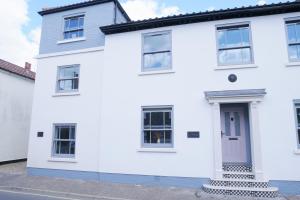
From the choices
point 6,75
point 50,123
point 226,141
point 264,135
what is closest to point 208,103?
point 226,141

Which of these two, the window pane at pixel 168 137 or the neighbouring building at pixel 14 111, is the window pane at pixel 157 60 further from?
the neighbouring building at pixel 14 111

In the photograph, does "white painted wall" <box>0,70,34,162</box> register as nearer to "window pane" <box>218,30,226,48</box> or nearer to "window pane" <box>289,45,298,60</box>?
"window pane" <box>218,30,226,48</box>

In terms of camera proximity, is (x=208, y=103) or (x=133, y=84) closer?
(x=208, y=103)

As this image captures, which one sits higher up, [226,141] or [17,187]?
[226,141]

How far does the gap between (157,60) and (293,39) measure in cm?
542

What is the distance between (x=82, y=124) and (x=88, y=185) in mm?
2796

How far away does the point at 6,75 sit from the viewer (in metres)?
14.3

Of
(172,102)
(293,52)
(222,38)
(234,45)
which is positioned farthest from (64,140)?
(293,52)

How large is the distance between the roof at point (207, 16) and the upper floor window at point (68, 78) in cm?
250

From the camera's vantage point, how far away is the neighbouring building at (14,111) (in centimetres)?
1398

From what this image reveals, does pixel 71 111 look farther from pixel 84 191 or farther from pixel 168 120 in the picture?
pixel 168 120

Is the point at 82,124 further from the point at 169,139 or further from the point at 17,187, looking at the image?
the point at 169,139

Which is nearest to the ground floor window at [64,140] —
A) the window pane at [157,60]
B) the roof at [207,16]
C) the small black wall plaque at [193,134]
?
the window pane at [157,60]

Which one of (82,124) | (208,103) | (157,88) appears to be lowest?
(82,124)
